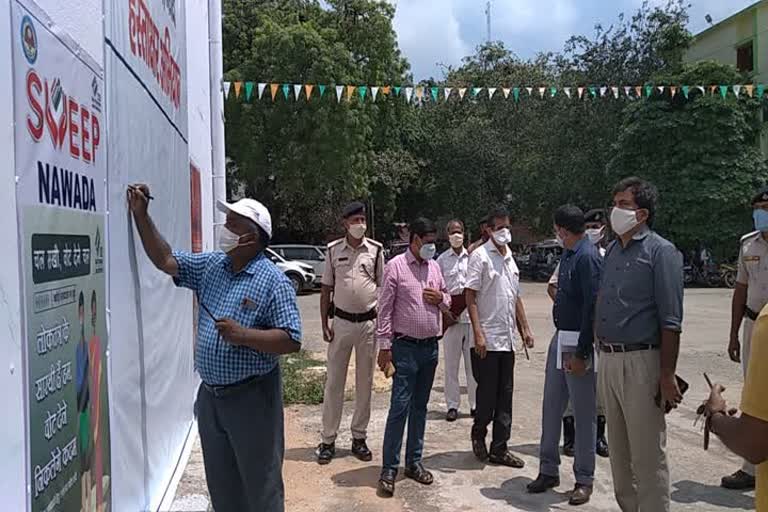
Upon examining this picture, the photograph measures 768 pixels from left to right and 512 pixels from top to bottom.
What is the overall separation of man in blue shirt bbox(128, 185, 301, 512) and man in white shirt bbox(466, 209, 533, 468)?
2695 mm

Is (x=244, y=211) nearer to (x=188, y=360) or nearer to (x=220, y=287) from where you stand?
(x=220, y=287)

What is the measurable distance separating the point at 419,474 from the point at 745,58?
Answer: 102ft

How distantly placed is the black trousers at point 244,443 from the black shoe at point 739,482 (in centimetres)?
359

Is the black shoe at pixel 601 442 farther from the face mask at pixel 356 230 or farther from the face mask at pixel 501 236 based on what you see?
the face mask at pixel 356 230

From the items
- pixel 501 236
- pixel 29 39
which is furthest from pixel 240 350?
pixel 501 236

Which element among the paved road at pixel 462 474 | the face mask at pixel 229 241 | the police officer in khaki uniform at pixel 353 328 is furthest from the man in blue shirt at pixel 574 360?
the face mask at pixel 229 241

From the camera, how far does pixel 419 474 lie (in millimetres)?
5617

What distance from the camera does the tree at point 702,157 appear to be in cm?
2500

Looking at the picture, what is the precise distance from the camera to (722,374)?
32.6 ft

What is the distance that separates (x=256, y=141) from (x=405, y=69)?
7951 millimetres

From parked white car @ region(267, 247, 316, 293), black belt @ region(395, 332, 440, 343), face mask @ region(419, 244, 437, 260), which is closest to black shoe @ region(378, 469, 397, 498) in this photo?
black belt @ region(395, 332, 440, 343)

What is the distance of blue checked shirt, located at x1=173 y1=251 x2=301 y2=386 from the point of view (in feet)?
11.3

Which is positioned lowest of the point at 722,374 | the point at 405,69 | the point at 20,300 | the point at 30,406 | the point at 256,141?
the point at 722,374

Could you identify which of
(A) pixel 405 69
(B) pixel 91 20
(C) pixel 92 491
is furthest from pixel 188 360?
(A) pixel 405 69
